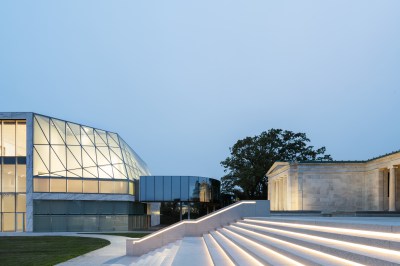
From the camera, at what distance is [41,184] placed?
162 feet

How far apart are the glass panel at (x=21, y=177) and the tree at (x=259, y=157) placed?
3257cm

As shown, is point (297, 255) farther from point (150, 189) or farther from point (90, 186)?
point (150, 189)

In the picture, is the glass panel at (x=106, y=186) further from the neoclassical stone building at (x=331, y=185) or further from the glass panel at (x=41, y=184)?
the neoclassical stone building at (x=331, y=185)

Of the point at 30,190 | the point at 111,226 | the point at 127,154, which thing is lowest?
the point at 111,226

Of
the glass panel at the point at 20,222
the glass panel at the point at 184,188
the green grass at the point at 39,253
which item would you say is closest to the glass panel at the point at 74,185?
the glass panel at the point at 20,222

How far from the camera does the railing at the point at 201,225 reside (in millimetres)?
25219

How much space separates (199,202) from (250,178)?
13553mm

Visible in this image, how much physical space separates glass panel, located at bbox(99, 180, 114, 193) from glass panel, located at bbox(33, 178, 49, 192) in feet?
20.6

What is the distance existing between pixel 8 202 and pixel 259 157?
37368mm

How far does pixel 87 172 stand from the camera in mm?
52594

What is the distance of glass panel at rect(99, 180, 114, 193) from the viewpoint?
52656 millimetres

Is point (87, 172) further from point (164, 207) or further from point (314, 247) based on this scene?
point (314, 247)

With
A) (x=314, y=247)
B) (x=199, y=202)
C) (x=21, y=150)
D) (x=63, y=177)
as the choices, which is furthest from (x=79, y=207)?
(x=314, y=247)

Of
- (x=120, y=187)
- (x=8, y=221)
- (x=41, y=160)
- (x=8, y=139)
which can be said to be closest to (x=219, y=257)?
(x=41, y=160)
